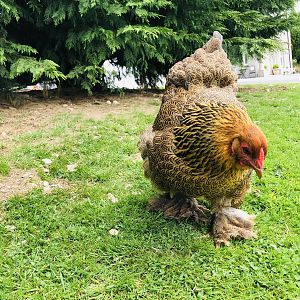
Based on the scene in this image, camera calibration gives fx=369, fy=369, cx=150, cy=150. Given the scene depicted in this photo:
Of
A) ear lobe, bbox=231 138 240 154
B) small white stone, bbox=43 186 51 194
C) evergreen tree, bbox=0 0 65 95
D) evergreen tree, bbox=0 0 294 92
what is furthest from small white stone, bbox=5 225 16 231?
evergreen tree, bbox=0 0 294 92

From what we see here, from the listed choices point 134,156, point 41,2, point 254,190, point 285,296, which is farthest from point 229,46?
point 285,296

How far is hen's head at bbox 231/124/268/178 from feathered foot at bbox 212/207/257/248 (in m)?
0.72

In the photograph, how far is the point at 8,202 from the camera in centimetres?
333

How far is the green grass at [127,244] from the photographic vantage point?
95.2 inches

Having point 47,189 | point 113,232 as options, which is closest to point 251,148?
point 113,232

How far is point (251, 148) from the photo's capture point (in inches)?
91.1

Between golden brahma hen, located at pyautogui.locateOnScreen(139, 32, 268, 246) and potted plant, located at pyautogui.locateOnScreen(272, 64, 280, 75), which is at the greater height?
potted plant, located at pyautogui.locateOnScreen(272, 64, 280, 75)

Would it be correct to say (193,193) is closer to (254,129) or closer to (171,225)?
(171,225)

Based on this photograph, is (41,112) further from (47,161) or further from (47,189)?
(47,189)

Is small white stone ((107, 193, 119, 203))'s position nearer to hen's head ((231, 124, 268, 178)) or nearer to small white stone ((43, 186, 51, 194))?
small white stone ((43, 186, 51, 194))

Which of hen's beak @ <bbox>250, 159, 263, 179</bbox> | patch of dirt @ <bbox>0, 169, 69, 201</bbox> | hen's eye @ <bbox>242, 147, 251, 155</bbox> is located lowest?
patch of dirt @ <bbox>0, 169, 69, 201</bbox>

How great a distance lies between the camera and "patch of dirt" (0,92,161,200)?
3750 mm

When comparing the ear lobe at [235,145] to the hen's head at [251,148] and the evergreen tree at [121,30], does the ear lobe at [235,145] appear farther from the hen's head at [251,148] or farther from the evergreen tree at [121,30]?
the evergreen tree at [121,30]

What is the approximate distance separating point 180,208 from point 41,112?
3.69m
